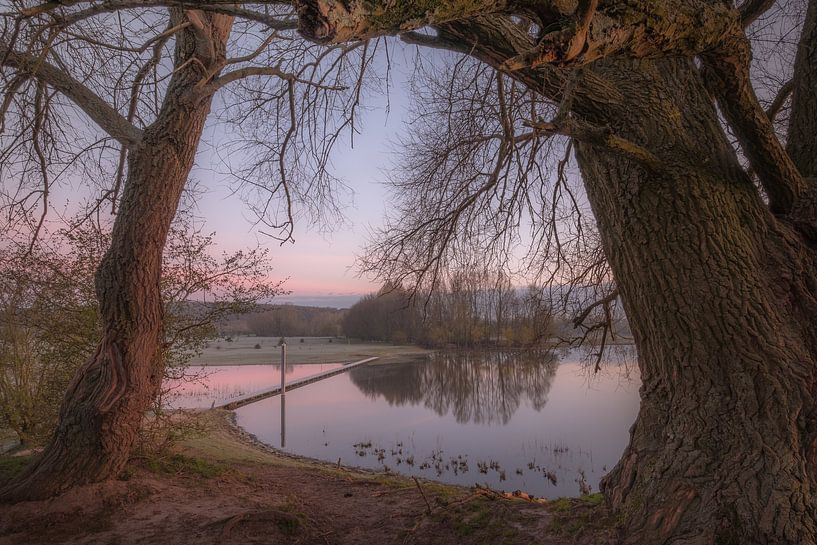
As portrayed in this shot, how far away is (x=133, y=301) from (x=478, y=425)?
11109 mm

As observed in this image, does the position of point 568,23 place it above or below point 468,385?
above

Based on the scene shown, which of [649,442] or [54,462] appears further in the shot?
[54,462]

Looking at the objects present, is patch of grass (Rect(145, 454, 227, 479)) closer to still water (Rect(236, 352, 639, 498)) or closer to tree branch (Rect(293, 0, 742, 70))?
still water (Rect(236, 352, 639, 498))

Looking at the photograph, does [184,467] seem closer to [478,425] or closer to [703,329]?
[703,329]

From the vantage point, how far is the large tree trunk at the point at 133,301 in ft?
13.2

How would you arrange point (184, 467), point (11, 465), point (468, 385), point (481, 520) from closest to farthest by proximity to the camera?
1. point (481, 520)
2. point (11, 465)
3. point (184, 467)
4. point (468, 385)

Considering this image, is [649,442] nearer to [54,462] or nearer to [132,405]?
[132,405]

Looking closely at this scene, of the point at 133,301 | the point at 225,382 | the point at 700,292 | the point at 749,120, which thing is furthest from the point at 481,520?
the point at 225,382

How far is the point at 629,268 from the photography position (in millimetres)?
2623

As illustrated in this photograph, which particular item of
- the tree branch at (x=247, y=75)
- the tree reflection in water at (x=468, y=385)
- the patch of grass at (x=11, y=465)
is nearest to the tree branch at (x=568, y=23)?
the tree branch at (x=247, y=75)

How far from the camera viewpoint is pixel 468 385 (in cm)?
1942

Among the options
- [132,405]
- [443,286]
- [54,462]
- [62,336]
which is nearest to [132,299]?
[132,405]

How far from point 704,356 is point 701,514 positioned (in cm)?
71

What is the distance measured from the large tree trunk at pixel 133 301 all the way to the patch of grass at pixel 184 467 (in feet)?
1.33
